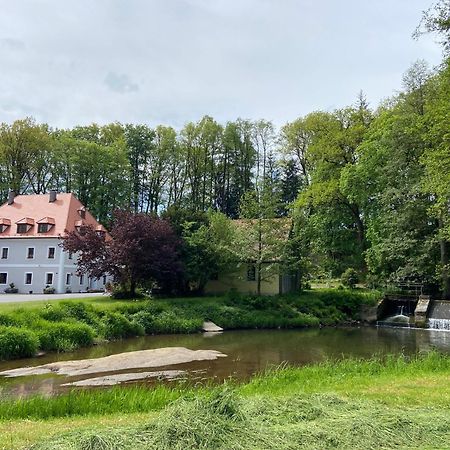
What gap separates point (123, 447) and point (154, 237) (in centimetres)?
2347

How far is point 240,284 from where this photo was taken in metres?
35.4

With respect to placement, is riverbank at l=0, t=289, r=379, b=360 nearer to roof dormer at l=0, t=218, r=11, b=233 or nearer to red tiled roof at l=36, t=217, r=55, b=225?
red tiled roof at l=36, t=217, r=55, b=225

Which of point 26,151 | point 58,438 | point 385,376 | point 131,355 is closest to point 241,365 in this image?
point 131,355

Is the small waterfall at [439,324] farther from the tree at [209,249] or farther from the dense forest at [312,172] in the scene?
the tree at [209,249]

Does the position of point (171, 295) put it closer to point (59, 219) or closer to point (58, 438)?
point (59, 219)

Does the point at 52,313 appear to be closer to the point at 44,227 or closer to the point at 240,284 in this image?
the point at 240,284

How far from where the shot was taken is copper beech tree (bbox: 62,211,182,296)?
2728 cm

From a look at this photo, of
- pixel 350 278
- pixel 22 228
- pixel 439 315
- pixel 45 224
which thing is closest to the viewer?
pixel 439 315

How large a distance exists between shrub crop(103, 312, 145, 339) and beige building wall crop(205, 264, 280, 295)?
12.1 metres

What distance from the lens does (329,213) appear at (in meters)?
40.1

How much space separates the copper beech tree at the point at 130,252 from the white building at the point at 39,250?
11352mm

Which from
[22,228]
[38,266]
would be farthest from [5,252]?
[38,266]

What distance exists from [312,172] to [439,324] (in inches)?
748

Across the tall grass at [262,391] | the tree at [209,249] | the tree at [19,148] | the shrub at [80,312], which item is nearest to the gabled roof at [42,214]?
the tree at [19,148]
